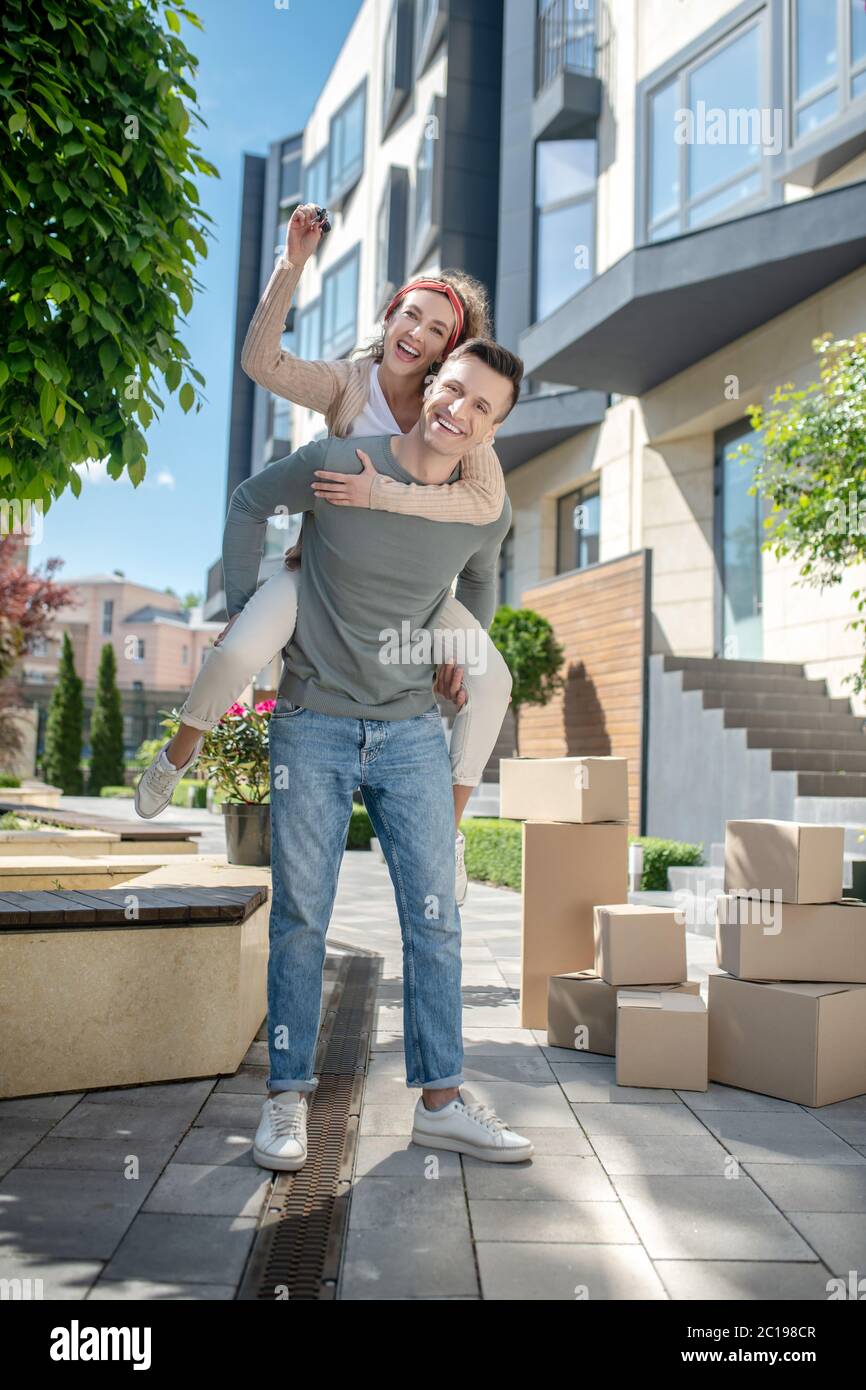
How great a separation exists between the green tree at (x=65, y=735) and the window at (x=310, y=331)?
9.66 m

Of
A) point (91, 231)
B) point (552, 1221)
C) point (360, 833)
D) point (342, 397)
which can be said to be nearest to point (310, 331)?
point (360, 833)

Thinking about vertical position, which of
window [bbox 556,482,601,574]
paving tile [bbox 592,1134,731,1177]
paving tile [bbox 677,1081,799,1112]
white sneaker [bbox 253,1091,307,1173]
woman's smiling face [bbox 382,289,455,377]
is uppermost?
window [bbox 556,482,601,574]

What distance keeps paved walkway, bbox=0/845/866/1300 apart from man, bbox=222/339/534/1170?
193 millimetres

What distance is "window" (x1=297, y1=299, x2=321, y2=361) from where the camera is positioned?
969 inches

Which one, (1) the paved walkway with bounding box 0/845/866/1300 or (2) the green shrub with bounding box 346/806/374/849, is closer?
(1) the paved walkway with bounding box 0/845/866/1300

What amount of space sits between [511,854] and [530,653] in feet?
10.8

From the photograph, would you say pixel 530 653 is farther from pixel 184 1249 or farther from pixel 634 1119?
pixel 184 1249

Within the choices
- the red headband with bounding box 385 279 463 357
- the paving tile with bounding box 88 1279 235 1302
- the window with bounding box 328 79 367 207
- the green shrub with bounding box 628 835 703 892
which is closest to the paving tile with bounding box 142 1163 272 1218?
the paving tile with bounding box 88 1279 235 1302

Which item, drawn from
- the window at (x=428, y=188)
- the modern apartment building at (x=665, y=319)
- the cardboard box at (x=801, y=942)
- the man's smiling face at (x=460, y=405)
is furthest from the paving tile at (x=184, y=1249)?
the window at (x=428, y=188)

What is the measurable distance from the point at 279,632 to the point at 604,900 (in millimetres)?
2052

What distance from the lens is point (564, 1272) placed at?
1995 mm

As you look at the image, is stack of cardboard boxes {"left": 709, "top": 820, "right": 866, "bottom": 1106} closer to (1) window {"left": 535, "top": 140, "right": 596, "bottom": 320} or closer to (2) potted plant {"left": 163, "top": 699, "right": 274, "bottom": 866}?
(2) potted plant {"left": 163, "top": 699, "right": 274, "bottom": 866}

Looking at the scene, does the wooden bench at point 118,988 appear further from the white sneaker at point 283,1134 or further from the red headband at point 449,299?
the red headband at point 449,299
